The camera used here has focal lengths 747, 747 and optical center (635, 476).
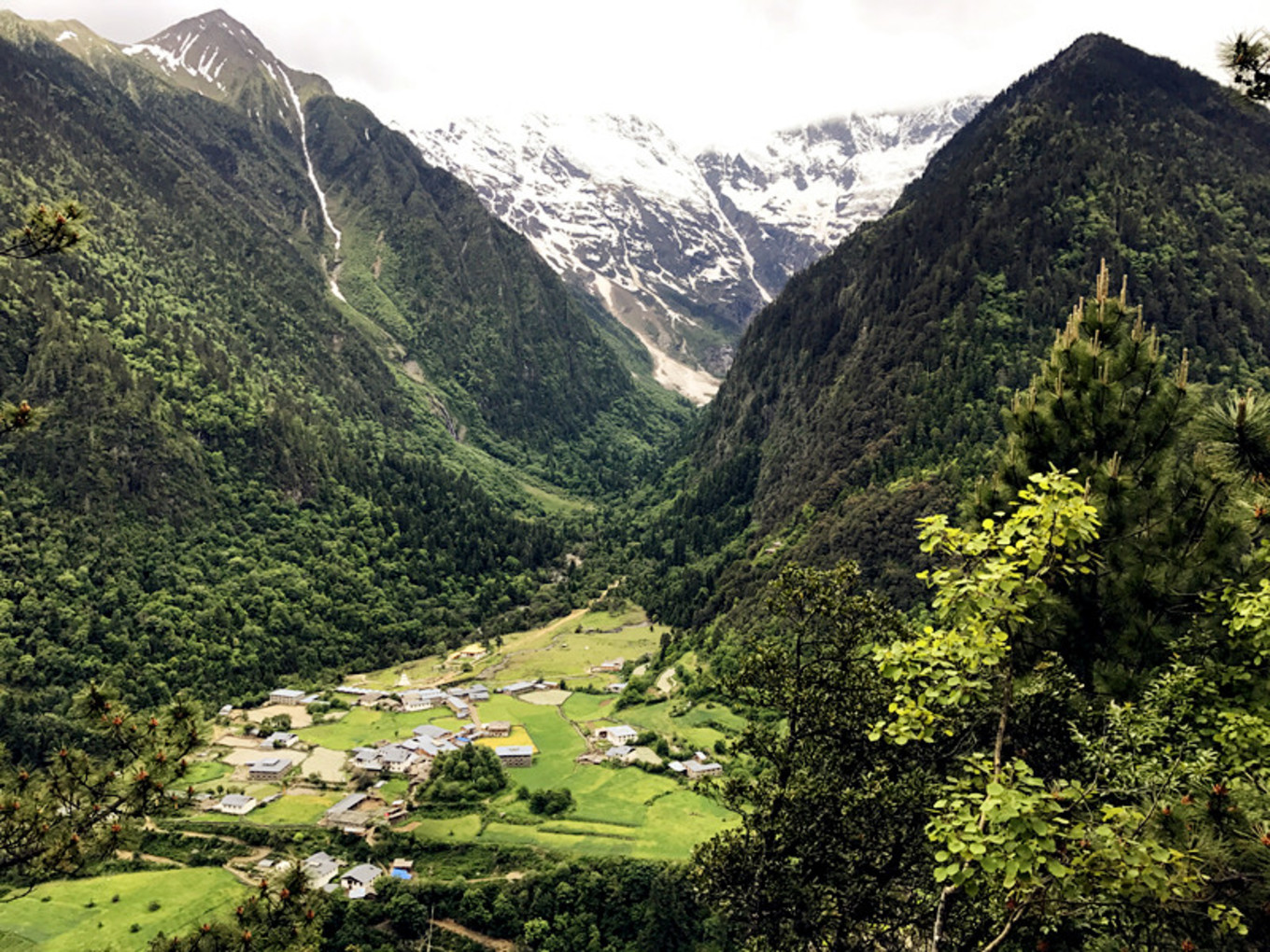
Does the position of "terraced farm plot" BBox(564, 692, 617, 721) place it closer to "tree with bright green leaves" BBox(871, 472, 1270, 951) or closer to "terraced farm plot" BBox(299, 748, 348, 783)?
"terraced farm plot" BBox(299, 748, 348, 783)

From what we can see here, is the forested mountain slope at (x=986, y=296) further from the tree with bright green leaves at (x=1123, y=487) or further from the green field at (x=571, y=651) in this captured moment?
the tree with bright green leaves at (x=1123, y=487)

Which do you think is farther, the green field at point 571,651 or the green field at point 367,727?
the green field at point 571,651

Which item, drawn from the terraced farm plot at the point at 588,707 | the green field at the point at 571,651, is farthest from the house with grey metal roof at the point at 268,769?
the green field at the point at 571,651

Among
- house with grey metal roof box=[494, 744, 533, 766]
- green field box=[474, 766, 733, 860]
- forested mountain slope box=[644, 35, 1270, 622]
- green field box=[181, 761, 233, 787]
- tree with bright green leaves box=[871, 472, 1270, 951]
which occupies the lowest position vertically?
green field box=[181, 761, 233, 787]

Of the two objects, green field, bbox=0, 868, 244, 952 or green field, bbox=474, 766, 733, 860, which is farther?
green field, bbox=474, 766, 733, 860

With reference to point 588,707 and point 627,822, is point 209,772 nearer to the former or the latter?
point 588,707

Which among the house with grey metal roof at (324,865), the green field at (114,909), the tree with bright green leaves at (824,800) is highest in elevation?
the tree with bright green leaves at (824,800)

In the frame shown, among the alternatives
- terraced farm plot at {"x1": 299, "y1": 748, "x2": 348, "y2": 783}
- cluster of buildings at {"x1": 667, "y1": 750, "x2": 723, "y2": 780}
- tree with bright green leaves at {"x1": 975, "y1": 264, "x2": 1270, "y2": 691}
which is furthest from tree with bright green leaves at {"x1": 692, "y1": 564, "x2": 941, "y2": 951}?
terraced farm plot at {"x1": 299, "y1": 748, "x2": 348, "y2": 783}

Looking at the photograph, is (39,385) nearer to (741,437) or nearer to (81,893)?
(81,893)
